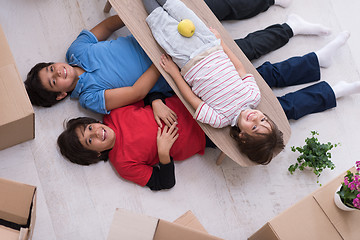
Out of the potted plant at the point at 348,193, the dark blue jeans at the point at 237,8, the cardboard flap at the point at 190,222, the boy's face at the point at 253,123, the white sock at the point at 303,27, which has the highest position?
the dark blue jeans at the point at 237,8

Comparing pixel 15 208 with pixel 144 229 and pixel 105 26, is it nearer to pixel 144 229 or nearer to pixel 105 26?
pixel 144 229

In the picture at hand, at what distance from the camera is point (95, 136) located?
1.52 m

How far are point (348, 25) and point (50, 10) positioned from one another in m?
1.43

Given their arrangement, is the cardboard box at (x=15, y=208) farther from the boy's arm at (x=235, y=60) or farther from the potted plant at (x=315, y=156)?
the potted plant at (x=315, y=156)

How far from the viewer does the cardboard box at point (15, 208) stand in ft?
3.86

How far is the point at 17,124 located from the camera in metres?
1.40

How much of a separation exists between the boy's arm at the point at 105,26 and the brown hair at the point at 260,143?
70cm

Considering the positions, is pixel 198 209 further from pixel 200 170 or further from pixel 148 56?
pixel 148 56

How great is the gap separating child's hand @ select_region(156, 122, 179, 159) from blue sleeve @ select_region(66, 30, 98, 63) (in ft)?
1.54

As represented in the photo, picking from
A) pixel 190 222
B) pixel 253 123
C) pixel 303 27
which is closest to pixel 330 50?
pixel 303 27

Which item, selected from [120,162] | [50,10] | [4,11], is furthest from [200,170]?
[4,11]

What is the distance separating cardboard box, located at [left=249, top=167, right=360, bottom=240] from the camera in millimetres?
1353

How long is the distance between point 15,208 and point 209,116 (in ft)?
2.39

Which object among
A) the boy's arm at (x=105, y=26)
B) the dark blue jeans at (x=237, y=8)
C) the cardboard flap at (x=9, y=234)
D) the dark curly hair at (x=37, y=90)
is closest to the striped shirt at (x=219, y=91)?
the dark blue jeans at (x=237, y=8)
